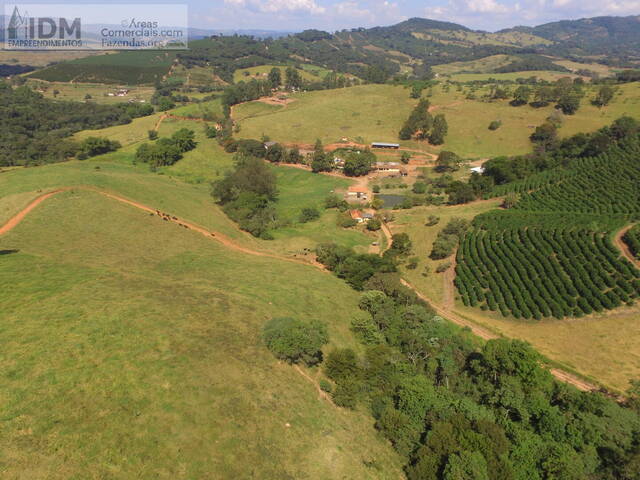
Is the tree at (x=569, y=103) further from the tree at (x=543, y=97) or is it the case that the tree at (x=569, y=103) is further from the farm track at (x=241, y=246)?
the farm track at (x=241, y=246)

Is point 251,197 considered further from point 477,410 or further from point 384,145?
point 477,410

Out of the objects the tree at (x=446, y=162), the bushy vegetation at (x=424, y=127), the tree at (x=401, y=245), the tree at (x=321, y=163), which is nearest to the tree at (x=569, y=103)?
the bushy vegetation at (x=424, y=127)

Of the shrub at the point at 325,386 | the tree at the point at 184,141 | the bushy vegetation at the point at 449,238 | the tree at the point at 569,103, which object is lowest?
the shrub at the point at 325,386

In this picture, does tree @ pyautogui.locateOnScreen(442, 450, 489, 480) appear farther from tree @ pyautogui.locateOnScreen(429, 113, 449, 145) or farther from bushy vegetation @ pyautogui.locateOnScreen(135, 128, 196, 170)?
tree @ pyautogui.locateOnScreen(429, 113, 449, 145)

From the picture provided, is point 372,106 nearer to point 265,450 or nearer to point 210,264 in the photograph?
point 210,264

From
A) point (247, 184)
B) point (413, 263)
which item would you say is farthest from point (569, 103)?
point (247, 184)

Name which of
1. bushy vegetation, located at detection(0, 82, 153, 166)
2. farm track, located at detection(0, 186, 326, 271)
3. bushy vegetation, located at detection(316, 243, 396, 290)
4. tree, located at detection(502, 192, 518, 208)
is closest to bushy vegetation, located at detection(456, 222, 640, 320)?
bushy vegetation, located at detection(316, 243, 396, 290)
